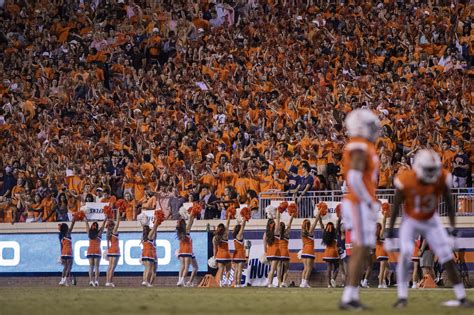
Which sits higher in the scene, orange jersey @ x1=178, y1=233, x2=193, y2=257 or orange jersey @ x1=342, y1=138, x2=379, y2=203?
orange jersey @ x1=342, y1=138, x2=379, y2=203

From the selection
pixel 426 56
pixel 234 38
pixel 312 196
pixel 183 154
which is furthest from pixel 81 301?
pixel 234 38

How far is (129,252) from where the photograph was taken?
29328 millimetres

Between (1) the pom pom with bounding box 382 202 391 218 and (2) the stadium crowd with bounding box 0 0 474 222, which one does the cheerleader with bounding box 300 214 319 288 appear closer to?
(2) the stadium crowd with bounding box 0 0 474 222

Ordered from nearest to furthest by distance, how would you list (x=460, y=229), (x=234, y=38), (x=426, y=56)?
1. (x=460, y=229)
2. (x=426, y=56)
3. (x=234, y=38)

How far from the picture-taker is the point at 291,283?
27.0 meters

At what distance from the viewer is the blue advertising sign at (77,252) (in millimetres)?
28703

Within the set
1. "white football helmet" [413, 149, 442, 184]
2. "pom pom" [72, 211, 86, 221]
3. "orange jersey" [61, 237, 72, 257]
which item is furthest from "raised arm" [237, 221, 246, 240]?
"white football helmet" [413, 149, 442, 184]

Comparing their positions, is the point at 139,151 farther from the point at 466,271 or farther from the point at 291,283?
the point at 466,271

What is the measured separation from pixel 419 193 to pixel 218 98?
18951mm

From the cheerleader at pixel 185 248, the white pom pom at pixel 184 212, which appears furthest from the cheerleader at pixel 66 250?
the cheerleader at pixel 185 248

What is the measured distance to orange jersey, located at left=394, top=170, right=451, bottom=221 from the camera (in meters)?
13.9

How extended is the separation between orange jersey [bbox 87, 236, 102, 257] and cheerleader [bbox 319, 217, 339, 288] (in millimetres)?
5814

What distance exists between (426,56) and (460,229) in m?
6.40

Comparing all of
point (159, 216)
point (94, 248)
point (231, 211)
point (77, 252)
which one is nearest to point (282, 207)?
point (231, 211)
